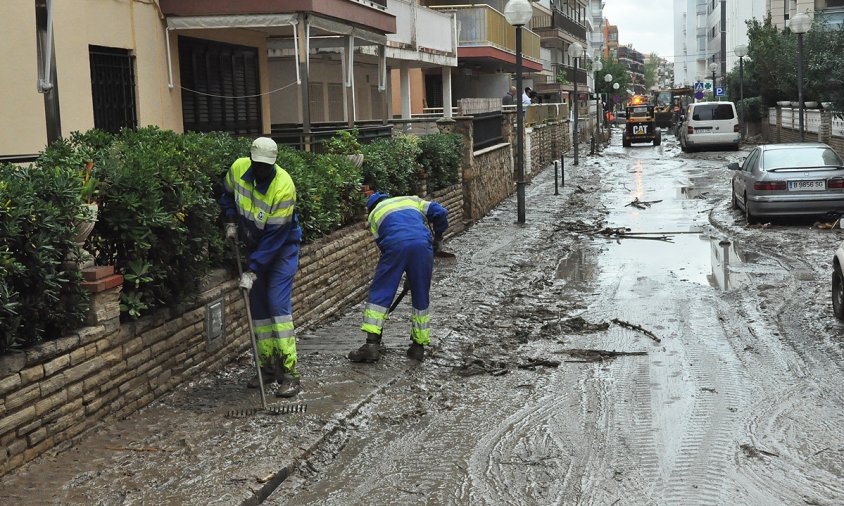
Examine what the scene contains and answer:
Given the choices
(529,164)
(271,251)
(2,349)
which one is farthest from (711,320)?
(529,164)

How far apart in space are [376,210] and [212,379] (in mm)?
2109

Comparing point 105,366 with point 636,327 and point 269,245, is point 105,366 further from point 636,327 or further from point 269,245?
point 636,327

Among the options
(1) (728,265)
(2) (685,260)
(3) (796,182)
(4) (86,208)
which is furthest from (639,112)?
(4) (86,208)

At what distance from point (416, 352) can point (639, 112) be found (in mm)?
47771

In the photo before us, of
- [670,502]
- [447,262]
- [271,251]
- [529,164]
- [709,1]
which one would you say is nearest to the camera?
[670,502]

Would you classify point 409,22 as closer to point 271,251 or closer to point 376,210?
point 376,210

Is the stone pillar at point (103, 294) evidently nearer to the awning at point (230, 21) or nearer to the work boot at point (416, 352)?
the work boot at point (416, 352)

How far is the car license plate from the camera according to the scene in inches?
700

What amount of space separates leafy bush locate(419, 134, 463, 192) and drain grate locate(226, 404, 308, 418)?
10.1 meters

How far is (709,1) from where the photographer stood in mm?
128375

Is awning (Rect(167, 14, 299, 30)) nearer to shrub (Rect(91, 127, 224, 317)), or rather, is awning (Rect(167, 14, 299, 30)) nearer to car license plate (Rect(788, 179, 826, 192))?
shrub (Rect(91, 127, 224, 317))

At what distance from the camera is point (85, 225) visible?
6.46 meters

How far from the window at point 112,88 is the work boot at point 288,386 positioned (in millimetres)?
7449

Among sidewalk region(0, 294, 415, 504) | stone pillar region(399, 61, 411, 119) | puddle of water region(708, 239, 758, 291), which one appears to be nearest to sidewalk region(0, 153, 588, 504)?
sidewalk region(0, 294, 415, 504)
